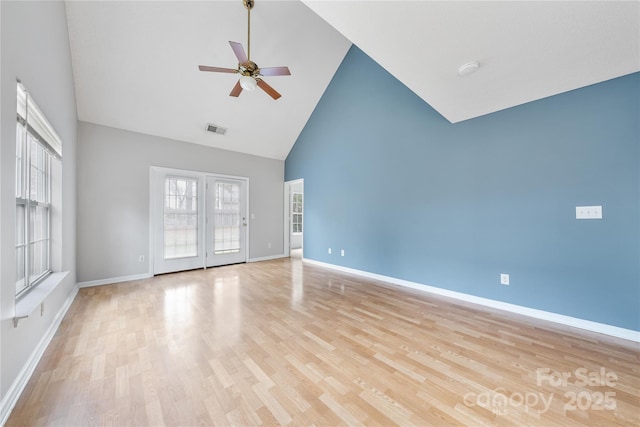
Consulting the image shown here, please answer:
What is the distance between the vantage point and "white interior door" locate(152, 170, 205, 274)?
4.50 meters

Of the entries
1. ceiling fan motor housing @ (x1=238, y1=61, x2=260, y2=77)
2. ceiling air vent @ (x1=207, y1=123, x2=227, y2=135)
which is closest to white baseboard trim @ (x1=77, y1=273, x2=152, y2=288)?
ceiling air vent @ (x1=207, y1=123, x2=227, y2=135)

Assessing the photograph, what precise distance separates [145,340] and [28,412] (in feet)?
2.69

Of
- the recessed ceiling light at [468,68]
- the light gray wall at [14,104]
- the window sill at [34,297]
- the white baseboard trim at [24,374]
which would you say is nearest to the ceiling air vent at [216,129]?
the light gray wall at [14,104]

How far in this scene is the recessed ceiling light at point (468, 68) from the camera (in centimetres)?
206

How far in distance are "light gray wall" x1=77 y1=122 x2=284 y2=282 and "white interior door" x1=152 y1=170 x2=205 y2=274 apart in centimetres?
17

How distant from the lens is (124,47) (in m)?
3.28

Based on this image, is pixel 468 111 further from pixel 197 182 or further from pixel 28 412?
pixel 197 182

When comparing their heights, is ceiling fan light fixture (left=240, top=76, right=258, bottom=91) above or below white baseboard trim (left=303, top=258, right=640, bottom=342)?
above

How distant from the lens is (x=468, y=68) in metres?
2.10

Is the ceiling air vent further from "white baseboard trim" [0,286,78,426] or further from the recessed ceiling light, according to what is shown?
the recessed ceiling light

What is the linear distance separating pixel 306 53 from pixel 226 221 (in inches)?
149

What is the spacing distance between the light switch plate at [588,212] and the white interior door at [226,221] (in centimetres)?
554

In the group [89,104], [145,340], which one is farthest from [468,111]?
[89,104]

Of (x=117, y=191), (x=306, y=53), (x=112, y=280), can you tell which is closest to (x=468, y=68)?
(x=306, y=53)
